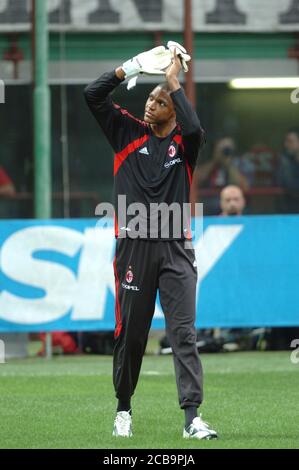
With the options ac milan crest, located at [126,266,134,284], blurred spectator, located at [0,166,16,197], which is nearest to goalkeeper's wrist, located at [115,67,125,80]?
ac milan crest, located at [126,266,134,284]

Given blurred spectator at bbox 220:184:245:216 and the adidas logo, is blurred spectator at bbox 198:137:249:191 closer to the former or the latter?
blurred spectator at bbox 220:184:245:216

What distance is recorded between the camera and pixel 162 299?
8117mm

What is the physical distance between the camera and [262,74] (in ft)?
57.3

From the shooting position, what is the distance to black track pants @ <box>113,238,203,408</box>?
26.3 feet

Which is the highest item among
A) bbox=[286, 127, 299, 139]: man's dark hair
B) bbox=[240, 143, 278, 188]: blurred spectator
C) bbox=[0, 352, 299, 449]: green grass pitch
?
bbox=[286, 127, 299, 139]: man's dark hair

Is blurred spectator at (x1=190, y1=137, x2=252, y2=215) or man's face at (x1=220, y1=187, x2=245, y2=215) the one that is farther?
blurred spectator at (x1=190, y1=137, x2=252, y2=215)

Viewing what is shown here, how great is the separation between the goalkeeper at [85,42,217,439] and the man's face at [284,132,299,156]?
30.8ft

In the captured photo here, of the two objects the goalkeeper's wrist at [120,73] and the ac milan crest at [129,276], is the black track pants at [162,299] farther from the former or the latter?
the goalkeeper's wrist at [120,73]

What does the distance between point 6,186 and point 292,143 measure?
151 inches

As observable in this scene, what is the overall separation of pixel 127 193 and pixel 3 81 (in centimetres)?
890

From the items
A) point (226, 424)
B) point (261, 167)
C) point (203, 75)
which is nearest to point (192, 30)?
point (203, 75)

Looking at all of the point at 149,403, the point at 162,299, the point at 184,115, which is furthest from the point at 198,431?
the point at 149,403

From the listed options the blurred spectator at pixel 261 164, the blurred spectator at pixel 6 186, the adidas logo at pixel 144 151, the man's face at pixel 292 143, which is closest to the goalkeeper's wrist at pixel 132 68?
the adidas logo at pixel 144 151

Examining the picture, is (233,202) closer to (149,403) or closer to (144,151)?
(149,403)
